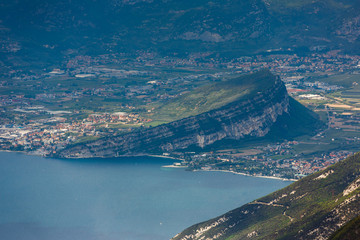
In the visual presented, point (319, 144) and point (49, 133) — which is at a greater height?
point (49, 133)

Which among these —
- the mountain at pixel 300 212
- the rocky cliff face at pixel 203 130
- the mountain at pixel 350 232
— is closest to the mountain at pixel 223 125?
the rocky cliff face at pixel 203 130

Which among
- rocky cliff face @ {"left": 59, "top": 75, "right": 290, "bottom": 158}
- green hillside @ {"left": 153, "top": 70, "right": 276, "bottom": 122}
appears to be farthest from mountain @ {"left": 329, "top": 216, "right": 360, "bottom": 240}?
green hillside @ {"left": 153, "top": 70, "right": 276, "bottom": 122}

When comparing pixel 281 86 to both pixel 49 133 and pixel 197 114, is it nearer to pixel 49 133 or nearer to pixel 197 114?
pixel 197 114

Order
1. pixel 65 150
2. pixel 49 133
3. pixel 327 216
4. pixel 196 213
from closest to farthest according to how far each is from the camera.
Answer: pixel 327 216
pixel 196 213
pixel 65 150
pixel 49 133

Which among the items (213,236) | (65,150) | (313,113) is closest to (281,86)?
(313,113)

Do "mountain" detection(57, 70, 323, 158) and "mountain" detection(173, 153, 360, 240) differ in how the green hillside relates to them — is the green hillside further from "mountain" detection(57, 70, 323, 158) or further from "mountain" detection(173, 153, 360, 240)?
"mountain" detection(173, 153, 360, 240)

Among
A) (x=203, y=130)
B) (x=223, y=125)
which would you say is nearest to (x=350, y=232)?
(x=203, y=130)

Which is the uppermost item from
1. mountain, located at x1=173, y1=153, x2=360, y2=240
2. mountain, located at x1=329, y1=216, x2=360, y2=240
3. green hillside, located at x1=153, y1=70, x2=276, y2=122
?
mountain, located at x1=329, y1=216, x2=360, y2=240

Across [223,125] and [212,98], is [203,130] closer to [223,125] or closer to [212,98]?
[223,125]
